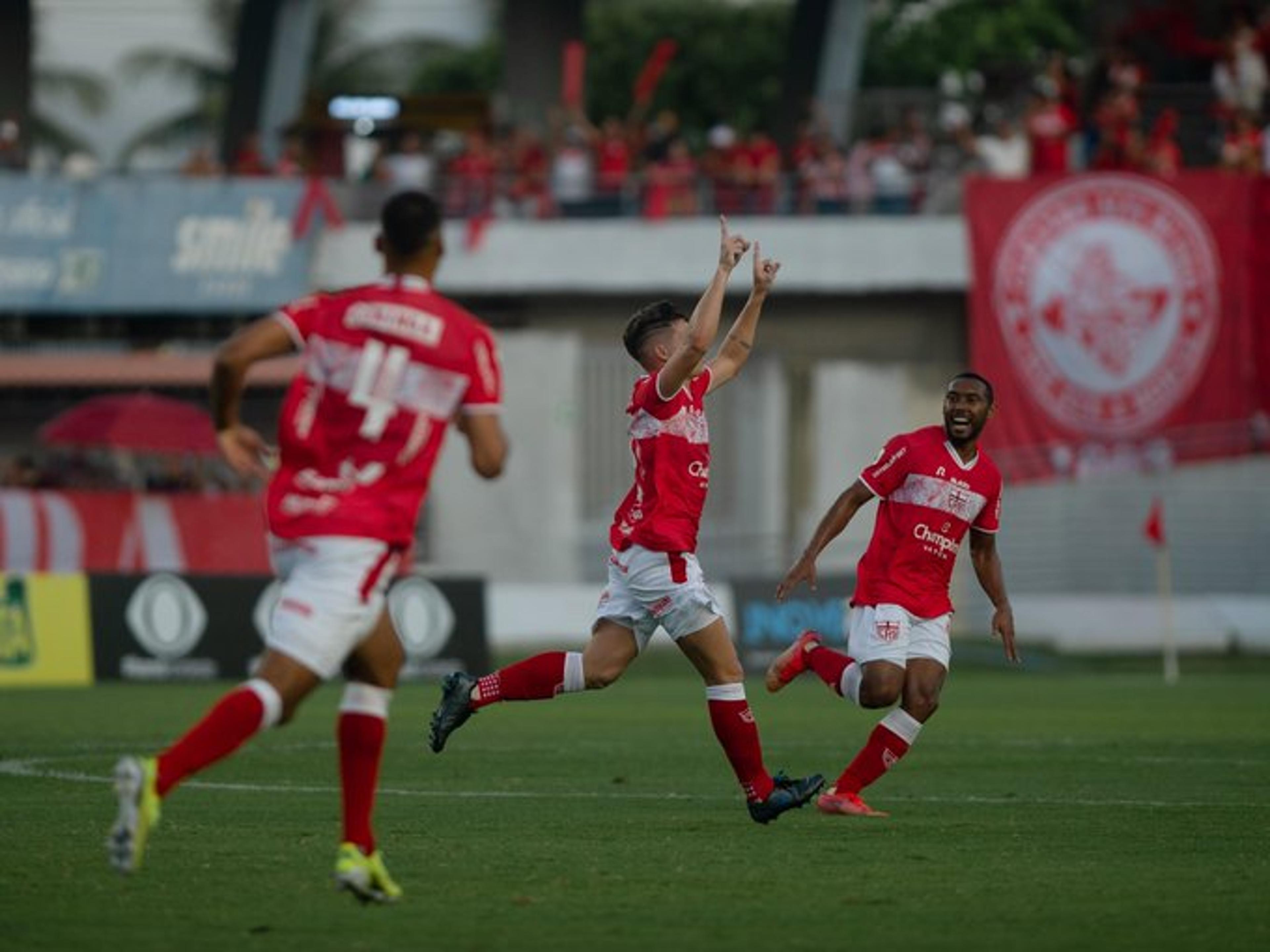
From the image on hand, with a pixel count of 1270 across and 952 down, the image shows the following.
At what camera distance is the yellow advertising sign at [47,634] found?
26656 mm

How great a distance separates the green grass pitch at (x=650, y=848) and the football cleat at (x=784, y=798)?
132mm

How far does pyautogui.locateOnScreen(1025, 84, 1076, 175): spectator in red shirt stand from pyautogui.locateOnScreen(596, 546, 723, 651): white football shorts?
25.1m

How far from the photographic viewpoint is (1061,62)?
38531mm

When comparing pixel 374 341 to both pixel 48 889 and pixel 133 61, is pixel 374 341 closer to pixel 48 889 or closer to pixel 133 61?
pixel 48 889

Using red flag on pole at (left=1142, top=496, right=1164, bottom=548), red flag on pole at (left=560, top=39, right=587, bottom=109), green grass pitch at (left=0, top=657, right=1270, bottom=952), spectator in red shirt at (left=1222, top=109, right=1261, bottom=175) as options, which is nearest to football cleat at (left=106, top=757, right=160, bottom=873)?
green grass pitch at (left=0, top=657, right=1270, bottom=952)

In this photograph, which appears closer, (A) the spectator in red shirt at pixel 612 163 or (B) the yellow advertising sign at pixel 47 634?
(B) the yellow advertising sign at pixel 47 634

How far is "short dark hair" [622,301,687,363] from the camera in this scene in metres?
12.1

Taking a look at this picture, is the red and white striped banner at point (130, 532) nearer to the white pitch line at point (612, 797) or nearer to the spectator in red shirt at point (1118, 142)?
the spectator in red shirt at point (1118, 142)

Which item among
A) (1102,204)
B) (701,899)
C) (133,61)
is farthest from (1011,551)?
(133,61)

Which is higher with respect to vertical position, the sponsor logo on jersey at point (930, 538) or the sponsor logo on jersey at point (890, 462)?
the sponsor logo on jersey at point (890, 462)

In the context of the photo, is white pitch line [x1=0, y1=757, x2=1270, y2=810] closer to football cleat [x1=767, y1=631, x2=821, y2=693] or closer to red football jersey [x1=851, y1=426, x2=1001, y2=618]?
football cleat [x1=767, y1=631, x2=821, y2=693]

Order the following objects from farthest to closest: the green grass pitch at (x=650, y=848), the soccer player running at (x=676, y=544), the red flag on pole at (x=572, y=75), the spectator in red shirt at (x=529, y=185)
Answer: the red flag on pole at (x=572, y=75) < the spectator in red shirt at (x=529, y=185) < the soccer player running at (x=676, y=544) < the green grass pitch at (x=650, y=848)

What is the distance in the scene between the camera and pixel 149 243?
37156mm

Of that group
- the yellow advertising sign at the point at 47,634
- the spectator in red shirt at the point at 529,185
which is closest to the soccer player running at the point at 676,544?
the yellow advertising sign at the point at 47,634
